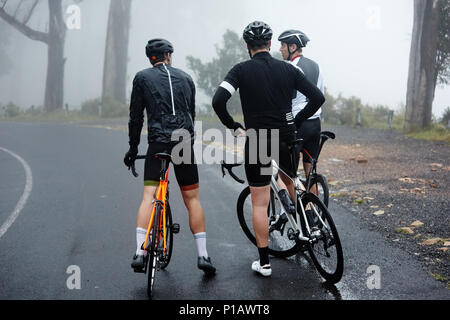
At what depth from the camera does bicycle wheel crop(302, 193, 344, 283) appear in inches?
171

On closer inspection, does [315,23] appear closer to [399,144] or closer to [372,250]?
[399,144]

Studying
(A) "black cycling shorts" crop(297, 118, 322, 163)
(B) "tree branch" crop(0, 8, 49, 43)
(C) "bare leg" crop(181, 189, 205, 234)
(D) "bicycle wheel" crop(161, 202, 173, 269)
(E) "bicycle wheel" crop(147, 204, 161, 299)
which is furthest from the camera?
(B) "tree branch" crop(0, 8, 49, 43)

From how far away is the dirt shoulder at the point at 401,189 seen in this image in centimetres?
583

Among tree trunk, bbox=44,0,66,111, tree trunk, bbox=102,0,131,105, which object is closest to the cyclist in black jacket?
tree trunk, bbox=102,0,131,105

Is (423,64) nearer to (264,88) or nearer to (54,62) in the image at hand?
(264,88)

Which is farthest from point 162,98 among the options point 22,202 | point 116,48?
point 116,48

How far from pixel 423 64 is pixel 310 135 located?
46.0 ft

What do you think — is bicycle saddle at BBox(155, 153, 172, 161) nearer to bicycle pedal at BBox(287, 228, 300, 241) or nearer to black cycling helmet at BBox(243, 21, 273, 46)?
black cycling helmet at BBox(243, 21, 273, 46)

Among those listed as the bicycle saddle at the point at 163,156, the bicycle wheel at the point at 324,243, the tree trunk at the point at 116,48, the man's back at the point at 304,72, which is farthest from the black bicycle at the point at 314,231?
the tree trunk at the point at 116,48

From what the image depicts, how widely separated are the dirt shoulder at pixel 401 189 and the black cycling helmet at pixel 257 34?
2667mm

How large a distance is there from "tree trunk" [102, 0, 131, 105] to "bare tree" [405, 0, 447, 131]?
21.2 meters

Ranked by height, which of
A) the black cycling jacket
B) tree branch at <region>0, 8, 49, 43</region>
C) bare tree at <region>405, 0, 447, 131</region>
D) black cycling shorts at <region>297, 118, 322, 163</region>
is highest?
tree branch at <region>0, 8, 49, 43</region>
